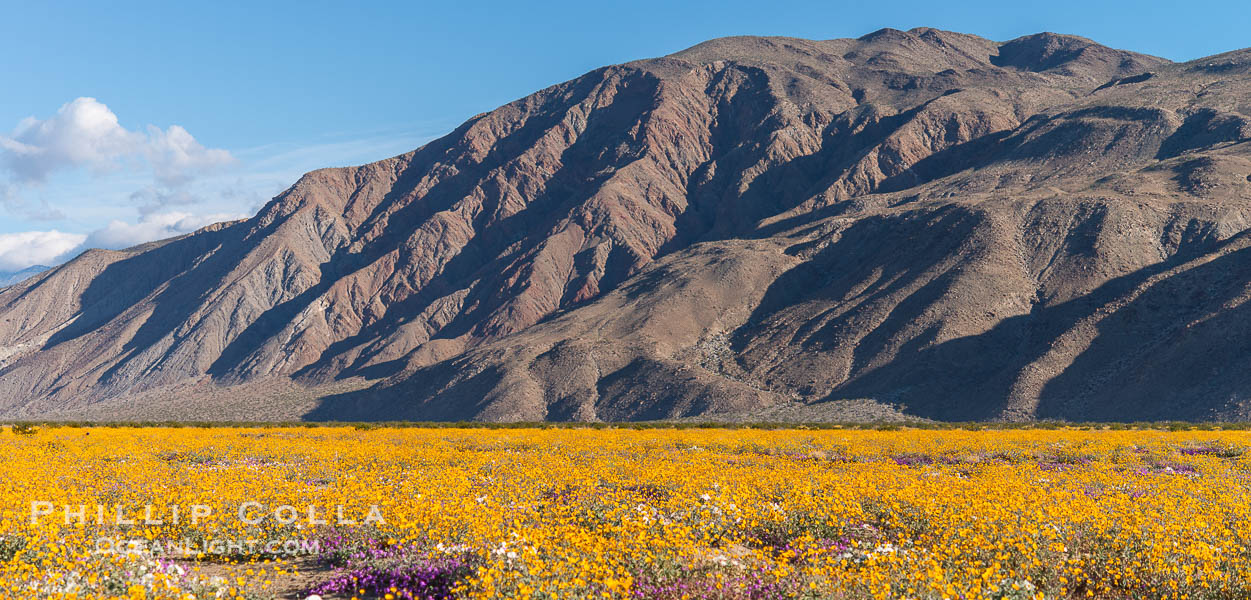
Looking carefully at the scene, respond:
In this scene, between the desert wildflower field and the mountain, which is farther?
the mountain

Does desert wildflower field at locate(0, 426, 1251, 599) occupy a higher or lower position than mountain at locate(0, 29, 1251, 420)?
lower

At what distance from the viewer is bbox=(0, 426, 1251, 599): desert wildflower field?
27.3 feet

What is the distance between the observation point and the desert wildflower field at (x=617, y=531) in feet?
27.3

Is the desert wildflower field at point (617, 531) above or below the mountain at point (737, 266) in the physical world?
below

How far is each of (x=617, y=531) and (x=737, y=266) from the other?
9055 centimetres

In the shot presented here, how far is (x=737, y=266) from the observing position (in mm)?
99688

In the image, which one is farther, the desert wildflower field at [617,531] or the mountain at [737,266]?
the mountain at [737,266]

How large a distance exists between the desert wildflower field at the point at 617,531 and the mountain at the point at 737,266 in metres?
53.2

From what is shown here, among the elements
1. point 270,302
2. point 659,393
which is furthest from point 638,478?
point 270,302

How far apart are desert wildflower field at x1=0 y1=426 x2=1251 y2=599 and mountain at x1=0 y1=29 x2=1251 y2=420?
53.2 meters

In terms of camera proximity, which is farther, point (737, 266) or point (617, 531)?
point (737, 266)

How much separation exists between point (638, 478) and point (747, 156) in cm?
13508

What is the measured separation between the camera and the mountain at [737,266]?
7156cm

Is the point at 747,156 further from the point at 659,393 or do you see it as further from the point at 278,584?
the point at 278,584
